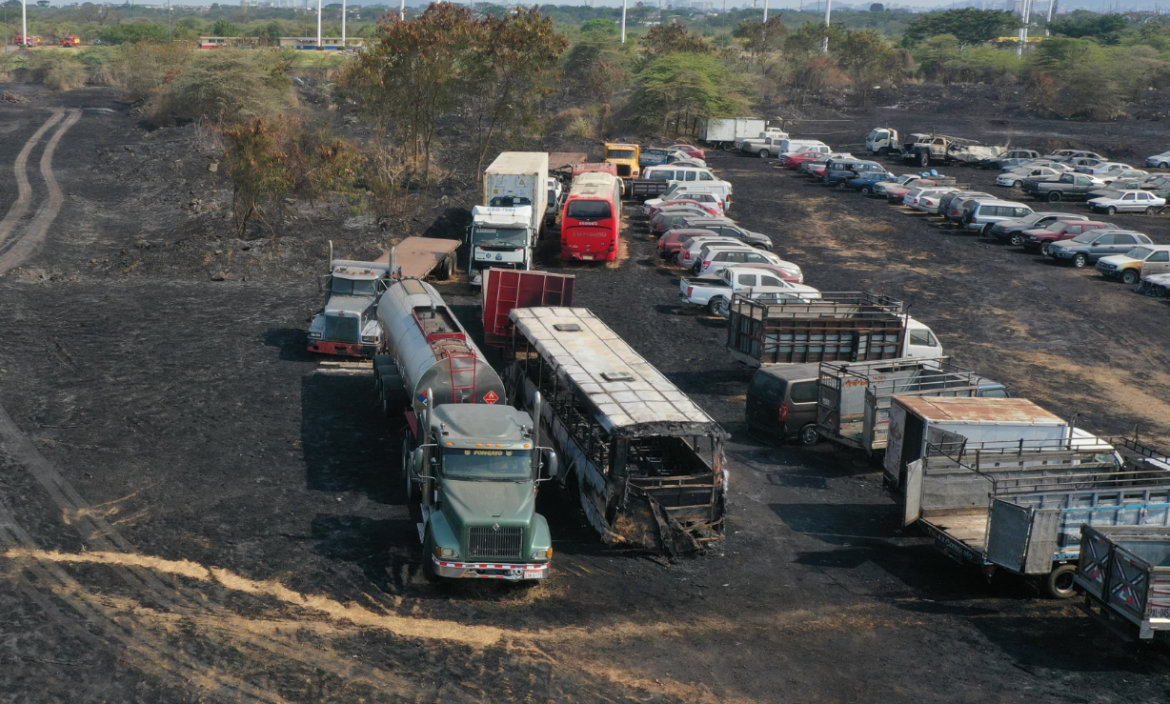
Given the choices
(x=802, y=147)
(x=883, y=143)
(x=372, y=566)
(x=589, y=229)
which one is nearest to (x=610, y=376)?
(x=372, y=566)

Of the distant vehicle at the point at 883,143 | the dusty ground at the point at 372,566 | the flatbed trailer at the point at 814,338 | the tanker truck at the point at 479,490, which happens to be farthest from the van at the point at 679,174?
the tanker truck at the point at 479,490

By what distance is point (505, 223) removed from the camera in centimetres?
3503

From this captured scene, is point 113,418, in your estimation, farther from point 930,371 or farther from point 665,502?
point 930,371

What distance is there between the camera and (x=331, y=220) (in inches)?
1726

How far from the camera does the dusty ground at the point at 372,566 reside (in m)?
13.6

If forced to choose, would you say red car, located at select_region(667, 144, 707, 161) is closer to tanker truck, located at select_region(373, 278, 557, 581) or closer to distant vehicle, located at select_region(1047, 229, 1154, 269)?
distant vehicle, located at select_region(1047, 229, 1154, 269)

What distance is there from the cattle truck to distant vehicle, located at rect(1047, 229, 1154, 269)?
793 inches

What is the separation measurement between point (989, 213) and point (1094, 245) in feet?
19.6

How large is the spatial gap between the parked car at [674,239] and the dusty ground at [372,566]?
8.03 m

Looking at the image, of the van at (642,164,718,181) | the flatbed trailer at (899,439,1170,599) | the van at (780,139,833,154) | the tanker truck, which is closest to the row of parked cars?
the van at (780,139,833,154)

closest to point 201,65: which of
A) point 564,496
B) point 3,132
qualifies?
point 3,132

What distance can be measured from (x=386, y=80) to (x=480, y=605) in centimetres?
3984

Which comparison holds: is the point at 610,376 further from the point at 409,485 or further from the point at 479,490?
the point at 479,490

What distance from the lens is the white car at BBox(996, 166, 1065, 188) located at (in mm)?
58625
